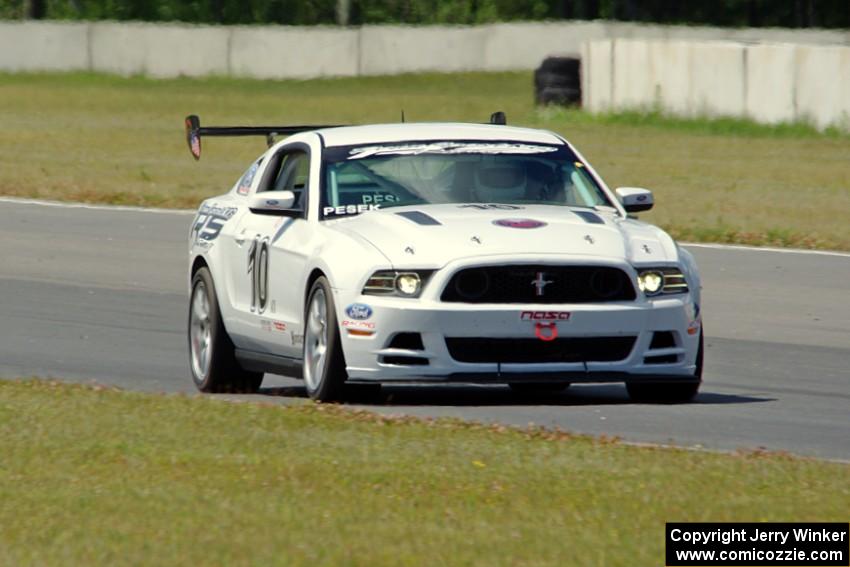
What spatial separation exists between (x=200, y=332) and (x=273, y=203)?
4.71 ft

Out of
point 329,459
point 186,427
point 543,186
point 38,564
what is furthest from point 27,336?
point 38,564

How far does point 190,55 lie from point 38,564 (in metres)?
48.6

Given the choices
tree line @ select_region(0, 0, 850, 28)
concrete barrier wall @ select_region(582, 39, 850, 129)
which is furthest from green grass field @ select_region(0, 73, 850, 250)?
tree line @ select_region(0, 0, 850, 28)

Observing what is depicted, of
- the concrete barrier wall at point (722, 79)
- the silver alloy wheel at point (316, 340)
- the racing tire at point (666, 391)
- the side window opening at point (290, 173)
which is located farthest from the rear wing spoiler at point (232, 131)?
the concrete barrier wall at point (722, 79)

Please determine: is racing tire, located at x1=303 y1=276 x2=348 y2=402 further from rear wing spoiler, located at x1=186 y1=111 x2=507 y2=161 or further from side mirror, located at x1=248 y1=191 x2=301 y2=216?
rear wing spoiler, located at x1=186 y1=111 x2=507 y2=161

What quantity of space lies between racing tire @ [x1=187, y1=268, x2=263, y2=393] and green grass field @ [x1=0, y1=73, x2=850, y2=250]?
29.1 feet

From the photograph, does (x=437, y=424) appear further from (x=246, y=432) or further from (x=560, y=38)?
(x=560, y=38)

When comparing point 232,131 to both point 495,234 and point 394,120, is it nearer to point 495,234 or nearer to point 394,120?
point 495,234

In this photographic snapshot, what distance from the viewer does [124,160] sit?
1170 inches

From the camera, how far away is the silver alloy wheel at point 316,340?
992 cm

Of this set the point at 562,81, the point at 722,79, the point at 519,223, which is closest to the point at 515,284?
the point at 519,223

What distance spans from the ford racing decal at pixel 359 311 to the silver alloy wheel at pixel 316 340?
0.24 m

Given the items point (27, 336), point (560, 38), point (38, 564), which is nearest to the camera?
point (38, 564)

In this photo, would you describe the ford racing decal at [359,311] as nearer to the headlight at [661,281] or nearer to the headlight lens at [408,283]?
the headlight lens at [408,283]
